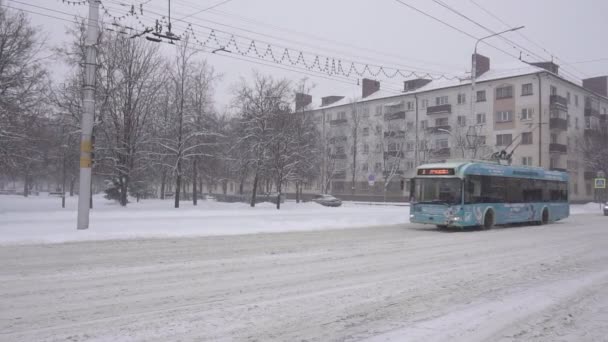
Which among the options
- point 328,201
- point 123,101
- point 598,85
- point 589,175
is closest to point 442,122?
→ point 589,175

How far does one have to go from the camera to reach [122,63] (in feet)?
103

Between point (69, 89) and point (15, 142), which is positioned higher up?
point (69, 89)

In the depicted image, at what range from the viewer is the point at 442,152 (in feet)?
204

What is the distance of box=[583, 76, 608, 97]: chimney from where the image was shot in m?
68.8

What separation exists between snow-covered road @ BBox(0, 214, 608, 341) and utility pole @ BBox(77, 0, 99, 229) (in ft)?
11.9

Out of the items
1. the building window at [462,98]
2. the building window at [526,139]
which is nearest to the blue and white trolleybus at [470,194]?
the building window at [526,139]

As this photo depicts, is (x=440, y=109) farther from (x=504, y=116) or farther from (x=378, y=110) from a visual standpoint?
(x=378, y=110)

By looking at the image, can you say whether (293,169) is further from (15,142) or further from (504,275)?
(504,275)

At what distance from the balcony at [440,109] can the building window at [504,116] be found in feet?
20.1

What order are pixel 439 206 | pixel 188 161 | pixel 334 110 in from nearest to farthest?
pixel 439 206 → pixel 188 161 → pixel 334 110

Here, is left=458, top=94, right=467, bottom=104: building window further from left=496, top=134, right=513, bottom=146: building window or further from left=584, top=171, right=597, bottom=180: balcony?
left=584, top=171, right=597, bottom=180: balcony

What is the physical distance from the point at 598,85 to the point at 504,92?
20497mm

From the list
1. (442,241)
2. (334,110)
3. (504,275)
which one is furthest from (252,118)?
(334,110)

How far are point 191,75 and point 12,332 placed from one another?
31.7m
